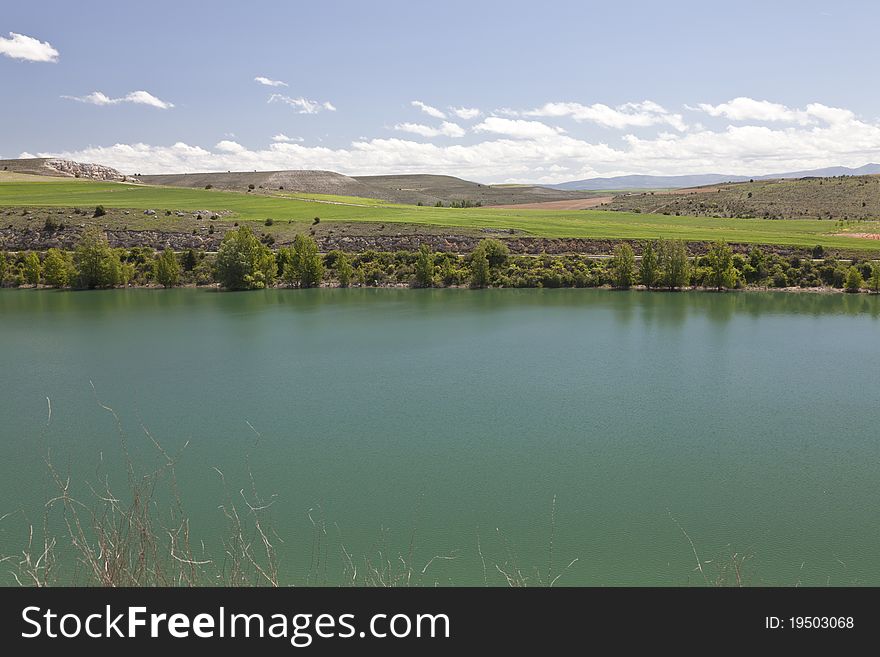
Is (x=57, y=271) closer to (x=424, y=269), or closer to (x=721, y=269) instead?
(x=424, y=269)

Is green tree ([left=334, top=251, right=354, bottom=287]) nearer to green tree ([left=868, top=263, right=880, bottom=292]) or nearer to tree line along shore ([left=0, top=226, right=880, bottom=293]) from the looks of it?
tree line along shore ([left=0, top=226, right=880, bottom=293])

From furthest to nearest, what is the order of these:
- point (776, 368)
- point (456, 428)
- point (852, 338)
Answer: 1. point (852, 338)
2. point (776, 368)
3. point (456, 428)

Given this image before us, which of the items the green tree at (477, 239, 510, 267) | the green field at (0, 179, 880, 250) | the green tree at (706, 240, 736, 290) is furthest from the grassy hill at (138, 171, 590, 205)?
the green tree at (706, 240, 736, 290)

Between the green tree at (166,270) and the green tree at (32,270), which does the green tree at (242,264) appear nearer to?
the green tree at (166,270)

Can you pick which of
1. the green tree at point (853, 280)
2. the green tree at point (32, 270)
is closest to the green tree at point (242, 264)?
the green tree at point (32, 270)

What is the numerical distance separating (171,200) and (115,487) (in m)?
68.7

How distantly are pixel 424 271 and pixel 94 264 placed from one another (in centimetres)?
2498

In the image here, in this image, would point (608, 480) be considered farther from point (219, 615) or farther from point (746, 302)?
point (746, 302)

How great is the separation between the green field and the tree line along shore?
256 inches

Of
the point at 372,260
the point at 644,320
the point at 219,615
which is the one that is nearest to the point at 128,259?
the point at 372,260

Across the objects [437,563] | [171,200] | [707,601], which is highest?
[171,200]

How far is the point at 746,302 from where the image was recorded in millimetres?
43344

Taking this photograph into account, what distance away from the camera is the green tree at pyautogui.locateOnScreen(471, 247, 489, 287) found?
50531 millimetres

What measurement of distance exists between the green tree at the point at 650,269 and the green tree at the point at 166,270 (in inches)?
1388
